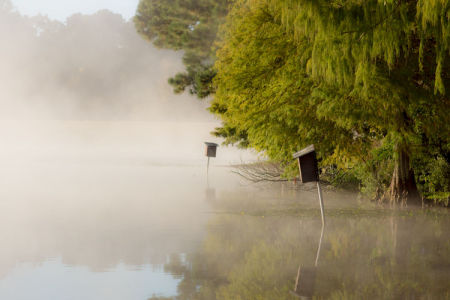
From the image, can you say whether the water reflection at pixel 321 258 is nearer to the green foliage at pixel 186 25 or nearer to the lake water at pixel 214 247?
the lake water at pixel 214 247

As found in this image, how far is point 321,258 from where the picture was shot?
1025cm

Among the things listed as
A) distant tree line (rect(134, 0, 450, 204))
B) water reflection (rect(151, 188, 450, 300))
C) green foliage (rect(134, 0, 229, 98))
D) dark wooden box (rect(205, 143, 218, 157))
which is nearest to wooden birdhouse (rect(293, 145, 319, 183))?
water reflection (rect(151, 188, 450, 300))

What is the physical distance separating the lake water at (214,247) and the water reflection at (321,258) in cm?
2

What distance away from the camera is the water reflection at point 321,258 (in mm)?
8086

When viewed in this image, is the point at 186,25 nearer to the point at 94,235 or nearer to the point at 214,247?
the point at 94,235

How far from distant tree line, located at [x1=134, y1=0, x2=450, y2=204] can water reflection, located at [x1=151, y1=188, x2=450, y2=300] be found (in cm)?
226

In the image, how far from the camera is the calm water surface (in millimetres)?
8148

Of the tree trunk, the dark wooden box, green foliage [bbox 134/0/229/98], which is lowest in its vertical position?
the tree trunk

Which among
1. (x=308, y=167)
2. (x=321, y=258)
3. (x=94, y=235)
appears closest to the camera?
(x=321, y=258)

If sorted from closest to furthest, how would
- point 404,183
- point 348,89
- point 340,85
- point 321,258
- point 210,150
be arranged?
point 321,258 < point 340,85 < point 348,89 < point 404,183 < point 210,150

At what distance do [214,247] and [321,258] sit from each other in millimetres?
2048

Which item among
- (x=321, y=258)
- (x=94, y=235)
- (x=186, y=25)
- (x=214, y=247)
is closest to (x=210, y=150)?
(x=186, y=25)

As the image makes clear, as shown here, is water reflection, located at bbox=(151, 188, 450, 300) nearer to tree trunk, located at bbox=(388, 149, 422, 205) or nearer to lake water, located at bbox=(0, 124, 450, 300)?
lake water, located at bbox=(0, 124, 450, 300)

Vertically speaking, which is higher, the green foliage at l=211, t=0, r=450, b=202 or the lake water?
the green foliage at l=211, t=0, r=450, b=202
